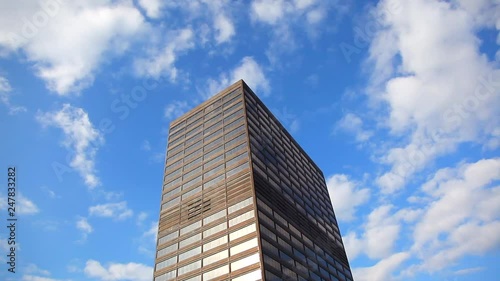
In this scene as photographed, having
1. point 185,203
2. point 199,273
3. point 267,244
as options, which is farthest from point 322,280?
point 185,203

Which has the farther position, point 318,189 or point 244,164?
point 318,189

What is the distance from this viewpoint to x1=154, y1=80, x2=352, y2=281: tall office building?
56.0 m

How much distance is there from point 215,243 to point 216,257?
A: 2573 mm

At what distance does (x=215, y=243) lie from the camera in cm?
5847

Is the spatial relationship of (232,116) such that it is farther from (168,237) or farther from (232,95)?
(168,237)

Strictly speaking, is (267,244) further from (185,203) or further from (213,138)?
(213,138)

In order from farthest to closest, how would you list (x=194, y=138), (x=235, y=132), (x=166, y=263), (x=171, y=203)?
(x=194, y=138)
(x=235, y=132)
(x=171, y=203)
(x=166, y=263)

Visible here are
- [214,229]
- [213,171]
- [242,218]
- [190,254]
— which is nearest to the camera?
[242,218]

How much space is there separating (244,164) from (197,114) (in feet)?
89.9

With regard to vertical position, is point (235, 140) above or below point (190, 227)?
above

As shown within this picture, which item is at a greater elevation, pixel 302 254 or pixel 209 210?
pixel 209 210

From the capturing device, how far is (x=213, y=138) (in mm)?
76750

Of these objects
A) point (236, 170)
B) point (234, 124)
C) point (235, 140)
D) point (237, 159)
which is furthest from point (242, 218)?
point (234, 124)

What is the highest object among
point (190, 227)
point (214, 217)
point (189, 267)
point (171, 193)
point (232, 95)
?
point (232, 95)
